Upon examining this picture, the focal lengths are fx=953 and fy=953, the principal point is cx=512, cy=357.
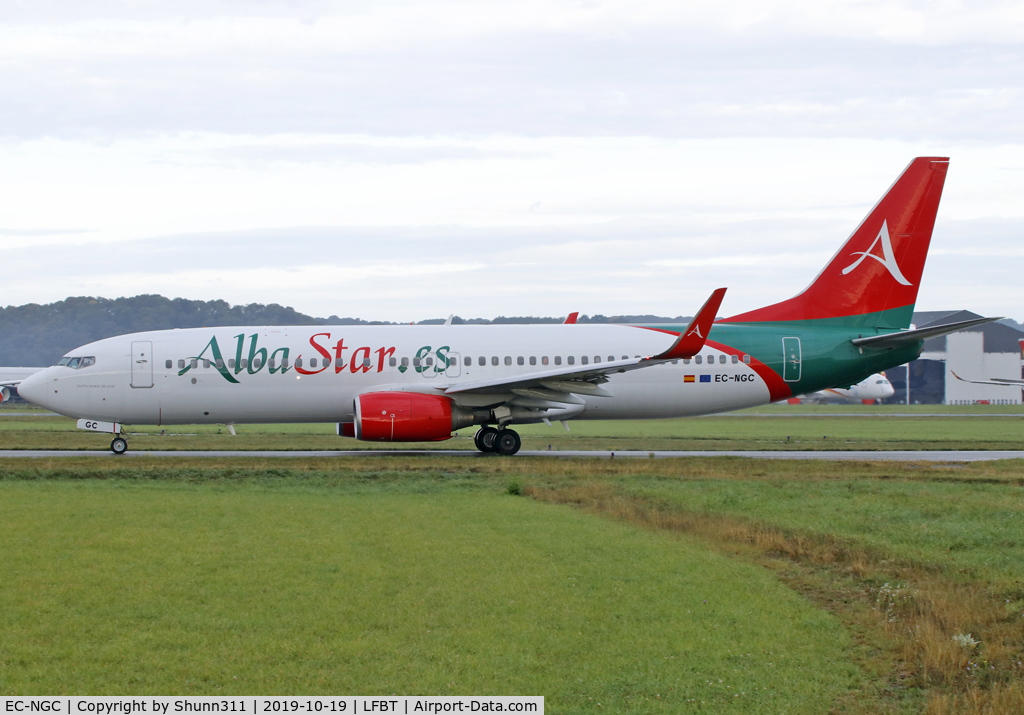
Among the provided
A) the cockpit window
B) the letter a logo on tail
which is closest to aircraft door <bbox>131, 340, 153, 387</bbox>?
the cockpit window

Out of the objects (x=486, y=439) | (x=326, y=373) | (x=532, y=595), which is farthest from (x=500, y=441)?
(x=532, y=595)

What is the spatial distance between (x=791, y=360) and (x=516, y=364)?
7691mm

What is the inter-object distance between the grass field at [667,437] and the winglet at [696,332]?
829cm

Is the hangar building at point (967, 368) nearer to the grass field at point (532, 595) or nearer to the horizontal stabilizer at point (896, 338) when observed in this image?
the horizontal stabilizer at point (896, 338)

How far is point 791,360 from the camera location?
26641 mm

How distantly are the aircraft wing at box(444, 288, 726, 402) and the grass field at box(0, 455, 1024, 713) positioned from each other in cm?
537

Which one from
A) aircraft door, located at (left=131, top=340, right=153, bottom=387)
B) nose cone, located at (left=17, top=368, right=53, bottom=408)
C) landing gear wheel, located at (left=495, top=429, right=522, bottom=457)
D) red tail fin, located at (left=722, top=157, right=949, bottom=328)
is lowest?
landing gear wheel, located at (left=495, top=429, right=522, bottom=457)

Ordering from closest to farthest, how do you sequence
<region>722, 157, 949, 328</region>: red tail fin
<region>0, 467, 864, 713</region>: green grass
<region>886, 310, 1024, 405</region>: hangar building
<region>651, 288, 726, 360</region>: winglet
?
<region>0, 467, 864, 713</region>: green grass < <region>651, 288, 726, 360</region>: winglet < <region>722, 157, 949, 328</region>: red tail fin < <region>886, 310, 1024, 405</region>: hangar building

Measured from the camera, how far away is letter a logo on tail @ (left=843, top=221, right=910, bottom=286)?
2694 centimetres

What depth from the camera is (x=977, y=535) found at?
1337 centimetres

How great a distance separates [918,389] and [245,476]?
9399 cm

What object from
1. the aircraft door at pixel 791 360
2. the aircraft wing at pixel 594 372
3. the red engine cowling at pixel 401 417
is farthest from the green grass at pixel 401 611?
the aircraft door at pixel 791 360

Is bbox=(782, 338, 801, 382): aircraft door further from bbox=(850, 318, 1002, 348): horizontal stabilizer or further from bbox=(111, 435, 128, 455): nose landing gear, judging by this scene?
bbox=(111, 435, 128, 455): nose landing gear

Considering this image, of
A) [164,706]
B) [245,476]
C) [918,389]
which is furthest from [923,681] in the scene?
[918,389]
